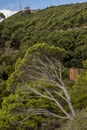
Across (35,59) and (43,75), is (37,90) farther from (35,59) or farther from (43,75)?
(35,59)

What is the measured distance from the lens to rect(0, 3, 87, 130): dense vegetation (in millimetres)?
21703

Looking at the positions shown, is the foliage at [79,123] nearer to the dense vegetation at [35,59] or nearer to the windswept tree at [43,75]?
the dense vegetation at [35,59]

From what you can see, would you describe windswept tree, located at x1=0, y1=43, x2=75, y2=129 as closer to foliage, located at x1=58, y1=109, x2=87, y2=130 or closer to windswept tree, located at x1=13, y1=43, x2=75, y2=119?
windswept tree, located at x1=13, y1=43, x2=75, y2=119

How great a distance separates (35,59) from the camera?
75.1 ft

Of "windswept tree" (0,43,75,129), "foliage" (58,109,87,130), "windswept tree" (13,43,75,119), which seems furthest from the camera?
"windswept tree" (13,43,75,119)

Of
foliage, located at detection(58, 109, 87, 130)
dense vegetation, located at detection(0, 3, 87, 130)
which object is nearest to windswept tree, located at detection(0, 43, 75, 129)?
dense vegetation, located at detection(0, 3, 87, 130)

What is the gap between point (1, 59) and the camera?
39.8 m

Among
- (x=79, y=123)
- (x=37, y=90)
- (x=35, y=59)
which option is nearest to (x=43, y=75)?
(x=37, y=90)

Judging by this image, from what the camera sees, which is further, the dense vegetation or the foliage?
the dense vegetation

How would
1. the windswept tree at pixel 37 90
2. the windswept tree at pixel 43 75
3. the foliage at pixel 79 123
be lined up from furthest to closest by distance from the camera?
the windswept tree at pixel 43 75, the windswept tree at pixel 37 90, the foliage at pixel 79 123

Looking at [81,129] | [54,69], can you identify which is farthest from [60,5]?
[81,129]

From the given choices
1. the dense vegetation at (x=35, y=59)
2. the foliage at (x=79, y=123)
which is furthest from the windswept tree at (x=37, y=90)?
the foliage at (x=79, y=123)

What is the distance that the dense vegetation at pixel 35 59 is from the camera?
2170cm

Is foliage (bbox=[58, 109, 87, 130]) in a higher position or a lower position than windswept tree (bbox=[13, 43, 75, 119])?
lower
